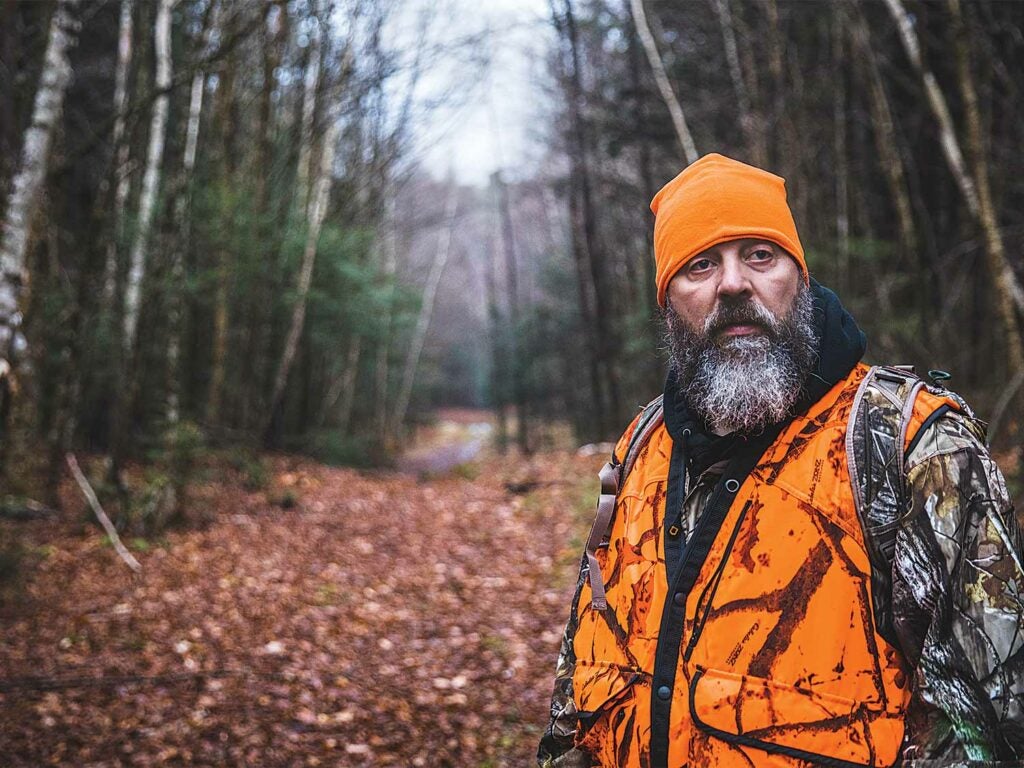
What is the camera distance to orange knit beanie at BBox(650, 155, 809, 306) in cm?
179

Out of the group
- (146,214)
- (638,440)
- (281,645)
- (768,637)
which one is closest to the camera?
(768,637)

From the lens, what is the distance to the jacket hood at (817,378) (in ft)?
5.38

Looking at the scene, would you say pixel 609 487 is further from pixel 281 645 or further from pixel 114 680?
pixel 281 645

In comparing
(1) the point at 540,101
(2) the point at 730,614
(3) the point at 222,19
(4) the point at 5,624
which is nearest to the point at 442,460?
(1) the point at 540,101

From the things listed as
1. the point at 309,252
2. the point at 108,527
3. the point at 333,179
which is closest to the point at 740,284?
the point at 108,527

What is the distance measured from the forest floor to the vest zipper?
3137 mm

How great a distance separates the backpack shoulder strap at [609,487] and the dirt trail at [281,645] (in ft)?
9.59

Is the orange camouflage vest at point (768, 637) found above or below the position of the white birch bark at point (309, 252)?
below

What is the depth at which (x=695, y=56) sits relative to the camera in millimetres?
13234

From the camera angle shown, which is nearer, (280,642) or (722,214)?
(722,214)

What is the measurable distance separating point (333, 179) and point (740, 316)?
15.5 meters

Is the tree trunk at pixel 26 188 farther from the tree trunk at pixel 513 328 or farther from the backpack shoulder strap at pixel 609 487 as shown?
the tree trunk at pixel 513 328

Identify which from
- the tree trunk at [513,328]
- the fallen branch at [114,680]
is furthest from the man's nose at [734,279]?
the tree trunk at [513,328]

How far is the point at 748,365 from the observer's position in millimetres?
1737
